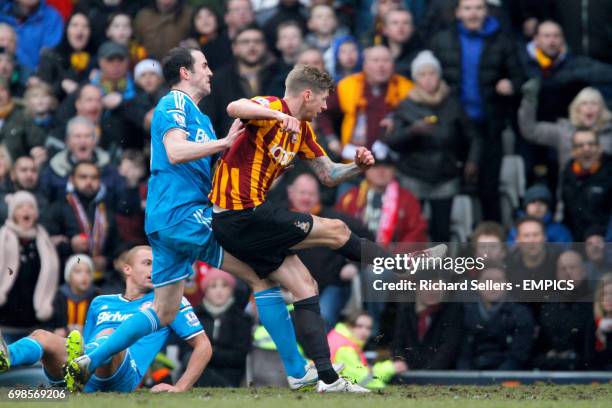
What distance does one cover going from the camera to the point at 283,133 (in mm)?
9188

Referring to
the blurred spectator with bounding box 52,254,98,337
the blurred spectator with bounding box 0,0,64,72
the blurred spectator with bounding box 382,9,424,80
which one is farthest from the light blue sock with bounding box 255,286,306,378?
the blurred spectator with bounding box 0,0,64,72

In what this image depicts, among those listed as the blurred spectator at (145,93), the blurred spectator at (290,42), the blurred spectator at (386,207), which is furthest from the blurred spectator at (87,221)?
the blurred spectator at (290,42)

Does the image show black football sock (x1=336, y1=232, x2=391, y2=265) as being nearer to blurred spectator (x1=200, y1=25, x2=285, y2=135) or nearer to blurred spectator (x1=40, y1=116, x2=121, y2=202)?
blurred spectator (x1=200, y1=25, x2=285, y2=135)

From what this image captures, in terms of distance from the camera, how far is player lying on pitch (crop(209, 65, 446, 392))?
9109mm

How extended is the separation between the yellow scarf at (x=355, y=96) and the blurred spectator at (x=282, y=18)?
126cm

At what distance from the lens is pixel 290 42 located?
1425 cm

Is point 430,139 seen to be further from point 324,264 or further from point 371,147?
point 324,264

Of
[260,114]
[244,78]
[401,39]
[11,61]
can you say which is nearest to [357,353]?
[260,114]

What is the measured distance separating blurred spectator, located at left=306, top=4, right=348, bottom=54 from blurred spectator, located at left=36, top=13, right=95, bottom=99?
2379mm

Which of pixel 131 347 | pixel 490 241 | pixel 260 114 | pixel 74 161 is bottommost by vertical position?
pixel 131 347

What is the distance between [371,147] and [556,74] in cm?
219

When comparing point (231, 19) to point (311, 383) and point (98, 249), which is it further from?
point (311, 383)

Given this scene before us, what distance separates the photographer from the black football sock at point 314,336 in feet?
30.1

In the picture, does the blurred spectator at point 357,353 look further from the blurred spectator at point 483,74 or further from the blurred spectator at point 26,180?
the blurred spectator at point 26,180
